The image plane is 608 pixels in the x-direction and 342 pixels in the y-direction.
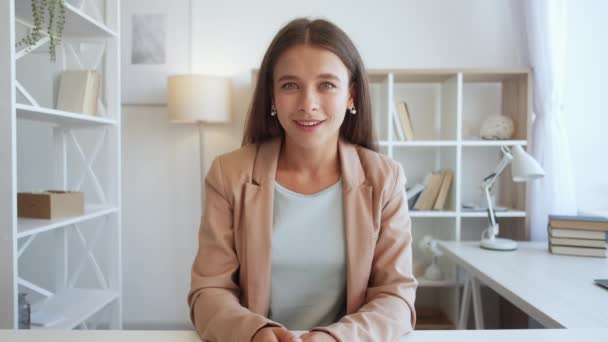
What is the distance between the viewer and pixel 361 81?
1229 mm

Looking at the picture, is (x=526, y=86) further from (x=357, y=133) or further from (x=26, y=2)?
(x=26, y=2)

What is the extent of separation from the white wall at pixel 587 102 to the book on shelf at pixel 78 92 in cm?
269

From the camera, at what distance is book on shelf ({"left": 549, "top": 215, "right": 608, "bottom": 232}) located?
2.01 metres

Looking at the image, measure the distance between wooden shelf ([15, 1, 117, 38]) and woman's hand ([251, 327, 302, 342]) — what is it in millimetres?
1490

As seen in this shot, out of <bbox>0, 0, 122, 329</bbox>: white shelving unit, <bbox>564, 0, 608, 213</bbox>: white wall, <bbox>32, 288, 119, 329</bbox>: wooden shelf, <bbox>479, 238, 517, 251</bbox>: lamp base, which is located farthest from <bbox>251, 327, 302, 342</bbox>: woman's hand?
<bbox>564, 0, 608, 213</bbox>: white wall

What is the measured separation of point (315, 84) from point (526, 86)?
6.16 ft

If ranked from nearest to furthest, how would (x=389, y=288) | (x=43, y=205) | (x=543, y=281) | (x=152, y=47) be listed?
(x=389, y=288)
(x=543, y=281)
(x=43, y=205)
(x=152, y=47)

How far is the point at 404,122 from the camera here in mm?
2617

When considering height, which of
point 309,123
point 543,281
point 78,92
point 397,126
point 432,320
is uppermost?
point 78,92

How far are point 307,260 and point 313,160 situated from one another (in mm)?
278

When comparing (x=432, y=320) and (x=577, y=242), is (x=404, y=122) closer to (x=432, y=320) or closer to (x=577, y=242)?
(x=577, y=242)

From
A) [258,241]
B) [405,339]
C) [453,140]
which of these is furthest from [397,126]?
[405,339]

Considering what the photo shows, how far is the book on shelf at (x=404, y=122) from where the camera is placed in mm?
2607

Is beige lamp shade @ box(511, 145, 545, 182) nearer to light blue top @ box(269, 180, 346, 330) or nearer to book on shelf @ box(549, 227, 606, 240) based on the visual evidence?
book on shelf @ box(549, 227, 606, 240)
